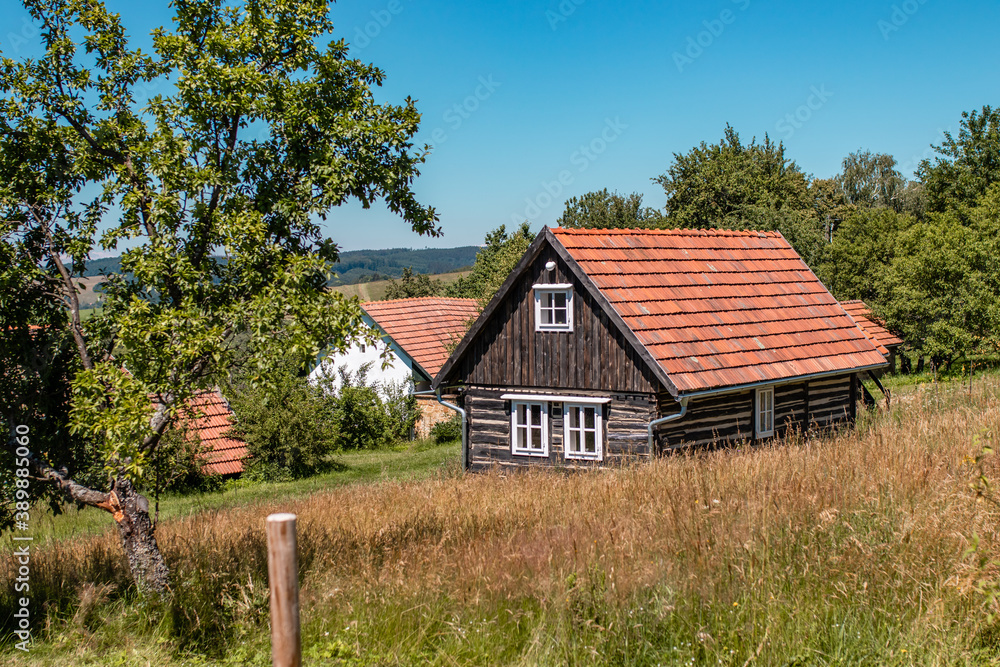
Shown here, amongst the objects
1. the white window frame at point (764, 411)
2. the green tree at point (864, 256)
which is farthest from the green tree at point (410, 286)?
the white window frame at point (764, 411)

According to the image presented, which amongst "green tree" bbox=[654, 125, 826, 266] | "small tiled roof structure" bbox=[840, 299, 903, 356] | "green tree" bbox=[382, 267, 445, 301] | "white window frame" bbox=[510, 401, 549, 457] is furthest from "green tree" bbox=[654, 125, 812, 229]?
"white window frame" bbox=[510, 401, 549, 457]

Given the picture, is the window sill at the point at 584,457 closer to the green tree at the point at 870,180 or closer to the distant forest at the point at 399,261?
the green tree at the point at 870,180

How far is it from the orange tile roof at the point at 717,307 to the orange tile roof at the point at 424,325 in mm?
13182

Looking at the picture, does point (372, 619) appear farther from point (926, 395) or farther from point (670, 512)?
point (926, 395)

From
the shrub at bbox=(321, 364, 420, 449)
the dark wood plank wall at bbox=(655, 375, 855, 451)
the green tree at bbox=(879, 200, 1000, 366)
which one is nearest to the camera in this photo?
the dark wood plank wall at bbox=(655, 375, 855, 451)

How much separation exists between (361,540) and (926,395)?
9557 mm

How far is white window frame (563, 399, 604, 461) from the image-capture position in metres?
16.5

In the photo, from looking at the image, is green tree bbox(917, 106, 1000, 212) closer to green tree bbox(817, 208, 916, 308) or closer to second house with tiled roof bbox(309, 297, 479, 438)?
green tree bbox(817, 208, 916, 308)

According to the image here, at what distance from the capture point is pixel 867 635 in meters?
4.64

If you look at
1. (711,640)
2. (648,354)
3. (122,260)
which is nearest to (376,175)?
(122,260)

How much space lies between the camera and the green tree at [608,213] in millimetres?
55156

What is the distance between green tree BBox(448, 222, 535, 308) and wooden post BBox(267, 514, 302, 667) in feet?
70.6

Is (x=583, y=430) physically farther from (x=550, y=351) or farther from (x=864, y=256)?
(x=864, y=256)

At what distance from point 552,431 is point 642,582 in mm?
12212
